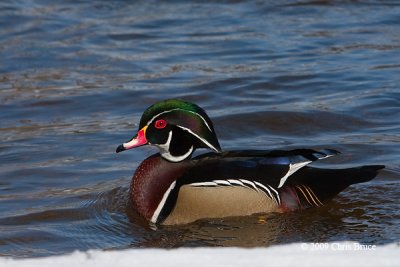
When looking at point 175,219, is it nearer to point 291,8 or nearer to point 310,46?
point 310,46

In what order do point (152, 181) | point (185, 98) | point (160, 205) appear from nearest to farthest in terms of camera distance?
point (160, 205), point (152, 181), point (185, 98)

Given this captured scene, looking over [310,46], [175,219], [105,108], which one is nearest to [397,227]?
[175,219]

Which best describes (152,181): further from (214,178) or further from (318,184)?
(318,184)

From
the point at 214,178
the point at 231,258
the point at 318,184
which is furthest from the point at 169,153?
the point at 231,258

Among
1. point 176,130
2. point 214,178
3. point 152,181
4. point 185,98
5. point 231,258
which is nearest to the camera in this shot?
point 231,258

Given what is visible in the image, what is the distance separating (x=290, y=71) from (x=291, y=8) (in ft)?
10.2

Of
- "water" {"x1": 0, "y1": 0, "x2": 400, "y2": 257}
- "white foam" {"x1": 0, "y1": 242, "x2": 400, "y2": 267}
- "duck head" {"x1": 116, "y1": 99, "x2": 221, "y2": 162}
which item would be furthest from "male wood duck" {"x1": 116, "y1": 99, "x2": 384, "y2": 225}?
"white foam" {"x1": 0, "y1": 242, "x2": 400, "y2": 267}

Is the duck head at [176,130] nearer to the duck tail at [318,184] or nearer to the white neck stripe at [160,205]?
the white neck stripe at [160,205]

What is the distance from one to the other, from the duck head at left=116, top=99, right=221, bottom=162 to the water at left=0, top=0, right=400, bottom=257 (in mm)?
565

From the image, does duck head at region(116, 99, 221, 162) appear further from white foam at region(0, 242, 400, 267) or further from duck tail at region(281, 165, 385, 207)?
white foam at region(0, 242, 400, 267)

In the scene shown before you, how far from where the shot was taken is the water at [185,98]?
6.97m

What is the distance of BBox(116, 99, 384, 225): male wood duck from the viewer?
697 centimetres

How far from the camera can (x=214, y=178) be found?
6949 millimetres

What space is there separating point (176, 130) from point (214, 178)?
603mm
